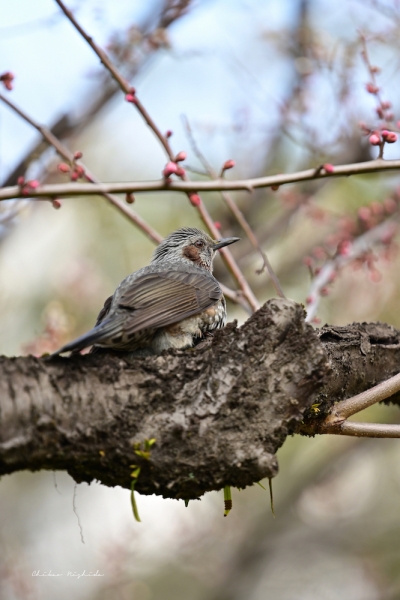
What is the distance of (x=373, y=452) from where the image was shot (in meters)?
8.18

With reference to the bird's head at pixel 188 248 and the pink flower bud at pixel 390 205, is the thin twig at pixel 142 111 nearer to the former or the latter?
the bird's head at pixel 188 248

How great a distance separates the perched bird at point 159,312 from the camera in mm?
3338

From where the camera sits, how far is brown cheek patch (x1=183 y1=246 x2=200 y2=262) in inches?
213

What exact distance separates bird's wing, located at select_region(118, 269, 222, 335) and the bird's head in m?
0.77

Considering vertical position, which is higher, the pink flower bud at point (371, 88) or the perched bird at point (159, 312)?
the pink flower bud at point (371, 88)

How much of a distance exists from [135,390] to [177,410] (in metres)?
0.21

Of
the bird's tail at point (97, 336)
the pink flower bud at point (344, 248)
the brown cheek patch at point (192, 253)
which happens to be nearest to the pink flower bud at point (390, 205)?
the pink flower bud at point (344, 248)

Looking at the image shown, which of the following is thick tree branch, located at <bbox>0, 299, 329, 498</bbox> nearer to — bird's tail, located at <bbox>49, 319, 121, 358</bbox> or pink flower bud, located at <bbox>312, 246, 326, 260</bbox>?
bird's tail, located at <bbox>49, 319, 121, 358</bbox>

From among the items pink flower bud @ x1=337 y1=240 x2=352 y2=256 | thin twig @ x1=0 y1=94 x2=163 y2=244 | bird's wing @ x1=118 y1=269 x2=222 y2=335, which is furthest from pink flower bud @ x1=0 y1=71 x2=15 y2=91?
pink flower bud @ x1=337 y1=240 x2=352 y2=256

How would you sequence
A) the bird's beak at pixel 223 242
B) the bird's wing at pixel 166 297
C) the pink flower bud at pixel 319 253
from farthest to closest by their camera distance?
the pink flower bud at pixel 319 253
the bird's beak at pixel 223 242
the bird's wing at pixel 166 297

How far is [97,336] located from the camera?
123 inches

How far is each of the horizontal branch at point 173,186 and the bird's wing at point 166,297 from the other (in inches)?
31.4

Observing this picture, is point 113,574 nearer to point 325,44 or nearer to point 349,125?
point 349,125

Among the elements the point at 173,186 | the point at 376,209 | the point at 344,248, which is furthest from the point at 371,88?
the point at 173,186
